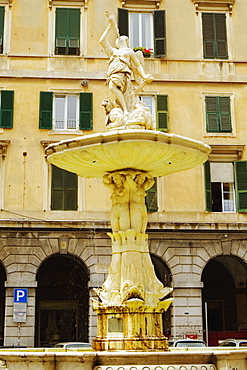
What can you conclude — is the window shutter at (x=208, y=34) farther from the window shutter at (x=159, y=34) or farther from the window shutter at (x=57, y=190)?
the window shutter at (x=57, y=190)

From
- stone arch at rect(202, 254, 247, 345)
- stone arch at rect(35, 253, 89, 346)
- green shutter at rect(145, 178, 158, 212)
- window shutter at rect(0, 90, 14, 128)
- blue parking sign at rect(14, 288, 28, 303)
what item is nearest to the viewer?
blue parking sign at rect(14, 288, 28, 303)

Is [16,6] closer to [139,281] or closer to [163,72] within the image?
[163,72]

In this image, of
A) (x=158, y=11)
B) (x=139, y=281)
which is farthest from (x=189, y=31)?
(x=139, y=281)

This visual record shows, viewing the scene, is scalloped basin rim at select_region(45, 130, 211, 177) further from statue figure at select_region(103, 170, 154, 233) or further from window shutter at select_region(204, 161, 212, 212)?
window shutter at select_region(204, 161, 212, 212)

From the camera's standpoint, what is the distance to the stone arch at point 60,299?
949 inches

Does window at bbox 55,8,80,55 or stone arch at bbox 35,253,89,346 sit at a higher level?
window at bbox 55,8,80,55

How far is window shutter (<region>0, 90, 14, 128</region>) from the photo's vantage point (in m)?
22.5

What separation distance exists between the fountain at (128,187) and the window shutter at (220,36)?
41.4ft

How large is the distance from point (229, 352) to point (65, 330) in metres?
15.9

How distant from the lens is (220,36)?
2427cm

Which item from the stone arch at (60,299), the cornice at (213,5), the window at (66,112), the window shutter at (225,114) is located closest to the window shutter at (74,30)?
the window at (66,112)

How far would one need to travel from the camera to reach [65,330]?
2423cm

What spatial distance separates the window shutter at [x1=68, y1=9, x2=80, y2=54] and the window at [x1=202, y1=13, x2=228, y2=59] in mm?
4991

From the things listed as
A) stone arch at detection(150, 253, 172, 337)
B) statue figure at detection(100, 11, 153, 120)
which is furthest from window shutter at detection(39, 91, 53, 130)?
statue figure at detection(100, 11, 153, 120)
